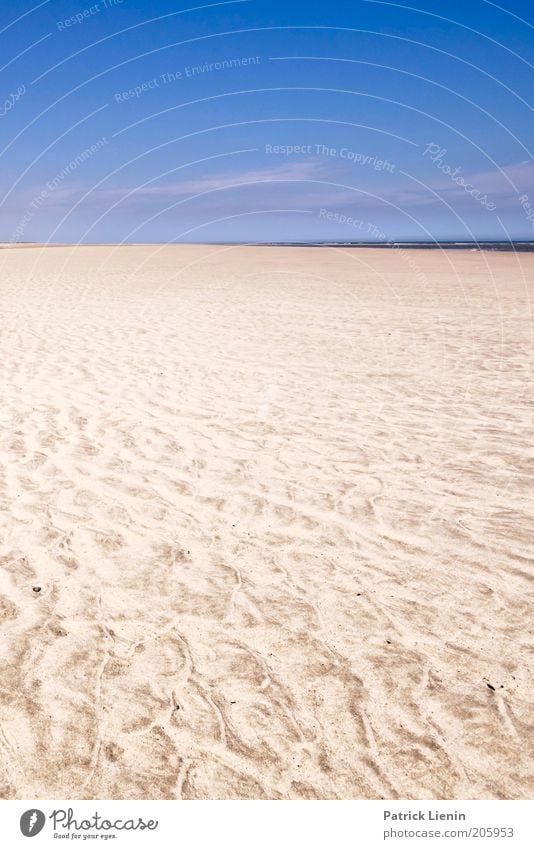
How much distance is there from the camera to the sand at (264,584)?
114 inches

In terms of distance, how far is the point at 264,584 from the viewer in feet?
13.8

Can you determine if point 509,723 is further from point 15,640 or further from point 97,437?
point 97,437

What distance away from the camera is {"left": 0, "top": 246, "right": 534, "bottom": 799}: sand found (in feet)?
9.51

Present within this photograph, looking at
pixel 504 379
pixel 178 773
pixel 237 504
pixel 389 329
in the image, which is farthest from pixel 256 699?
pixel 389 329

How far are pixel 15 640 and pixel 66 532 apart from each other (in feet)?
4.19
